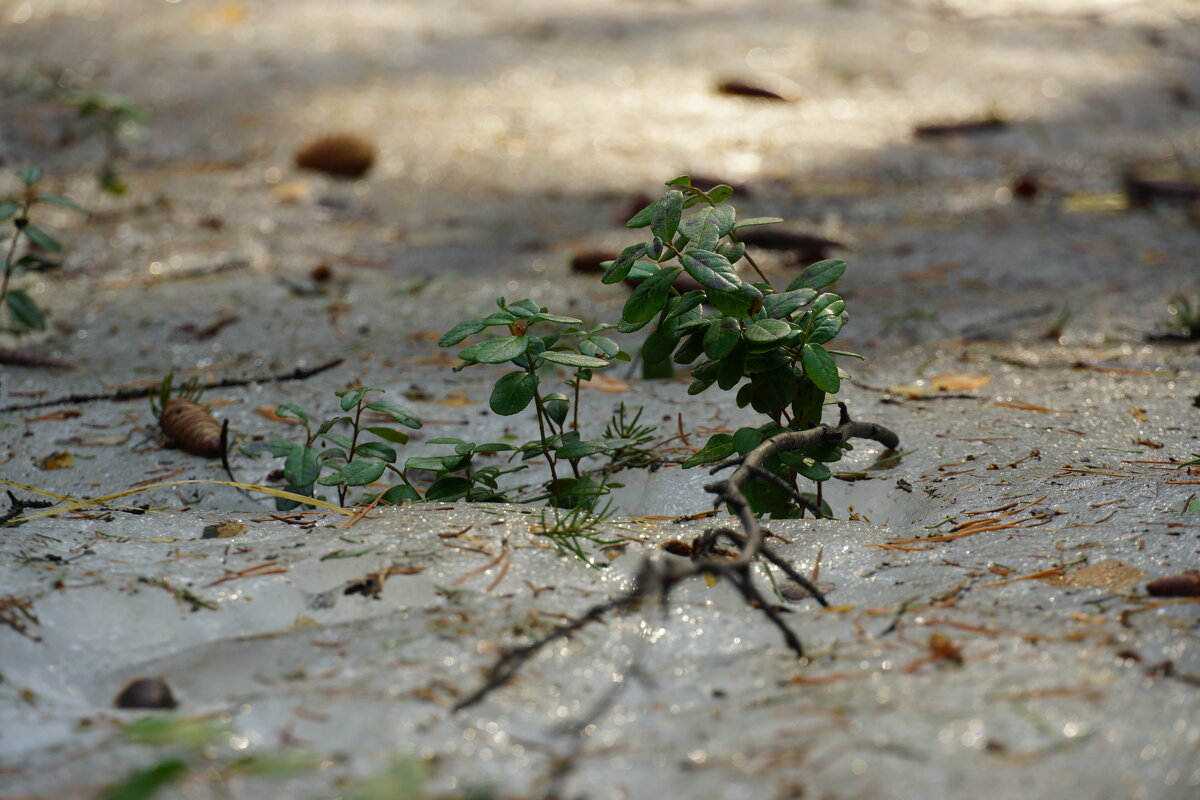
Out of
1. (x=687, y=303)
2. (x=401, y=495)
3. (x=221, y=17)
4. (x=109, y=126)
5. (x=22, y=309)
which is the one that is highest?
(x=221, y=17)

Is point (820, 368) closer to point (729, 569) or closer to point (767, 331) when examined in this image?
point (767, 331)

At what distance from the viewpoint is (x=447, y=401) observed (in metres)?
2.48

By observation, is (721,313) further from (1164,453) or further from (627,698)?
(1164,453)

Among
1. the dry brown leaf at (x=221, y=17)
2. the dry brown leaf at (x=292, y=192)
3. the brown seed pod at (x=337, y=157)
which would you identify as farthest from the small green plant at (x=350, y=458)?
the dry brown leaf at (x=221, y=17)

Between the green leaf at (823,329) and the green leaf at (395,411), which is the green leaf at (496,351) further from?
the green leaf at (823,329)

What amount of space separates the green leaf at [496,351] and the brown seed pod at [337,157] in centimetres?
296

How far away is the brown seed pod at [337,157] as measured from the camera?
4293mm

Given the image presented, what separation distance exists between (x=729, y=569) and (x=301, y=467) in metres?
0.92

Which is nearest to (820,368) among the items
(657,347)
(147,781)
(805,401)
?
(805,401)

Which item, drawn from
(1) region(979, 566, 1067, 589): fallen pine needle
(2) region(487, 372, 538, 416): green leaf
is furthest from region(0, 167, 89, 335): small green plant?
(1) region(979, 566, 1067, 589): fallen pine needle

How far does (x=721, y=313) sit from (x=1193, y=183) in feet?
11.9

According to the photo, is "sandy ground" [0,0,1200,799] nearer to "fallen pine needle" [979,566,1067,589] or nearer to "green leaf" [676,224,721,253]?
"fallen pine needle" [979,566,1067,589]

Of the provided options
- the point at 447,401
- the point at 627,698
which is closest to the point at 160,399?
the point at 447,401

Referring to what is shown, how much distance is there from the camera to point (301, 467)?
5.84 ft
